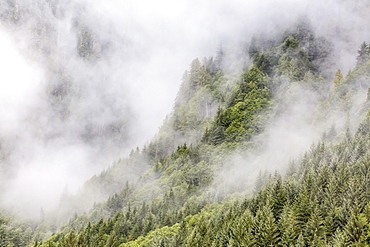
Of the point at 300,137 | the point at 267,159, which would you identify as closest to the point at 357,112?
the point at 300,137

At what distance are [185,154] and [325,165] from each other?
371 ft

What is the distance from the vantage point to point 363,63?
16012 cm

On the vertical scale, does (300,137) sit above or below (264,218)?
above

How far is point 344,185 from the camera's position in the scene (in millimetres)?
77375

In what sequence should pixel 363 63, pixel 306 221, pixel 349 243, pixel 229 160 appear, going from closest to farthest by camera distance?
pixel 349 243 → pixel 306 221 → pixel 363 63 → pixel 229 160

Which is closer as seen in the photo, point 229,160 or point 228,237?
point 228,237

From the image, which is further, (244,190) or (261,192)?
(244,190)

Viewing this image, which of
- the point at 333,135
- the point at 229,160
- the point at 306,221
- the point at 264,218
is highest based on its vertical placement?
the point at 229,160

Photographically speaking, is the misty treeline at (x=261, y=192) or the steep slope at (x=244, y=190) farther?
the steep slope at (x=244, y=190)

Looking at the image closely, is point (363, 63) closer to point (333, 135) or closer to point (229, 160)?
point (333, 135)

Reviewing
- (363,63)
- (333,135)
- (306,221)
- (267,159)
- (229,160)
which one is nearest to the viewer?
(306,221)

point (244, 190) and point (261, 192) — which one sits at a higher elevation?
point (244, 190)

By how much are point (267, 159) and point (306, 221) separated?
75.1m

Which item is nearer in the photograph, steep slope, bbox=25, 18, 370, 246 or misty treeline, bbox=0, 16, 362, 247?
misty treeline, bbox=0, 16, 362, 247
